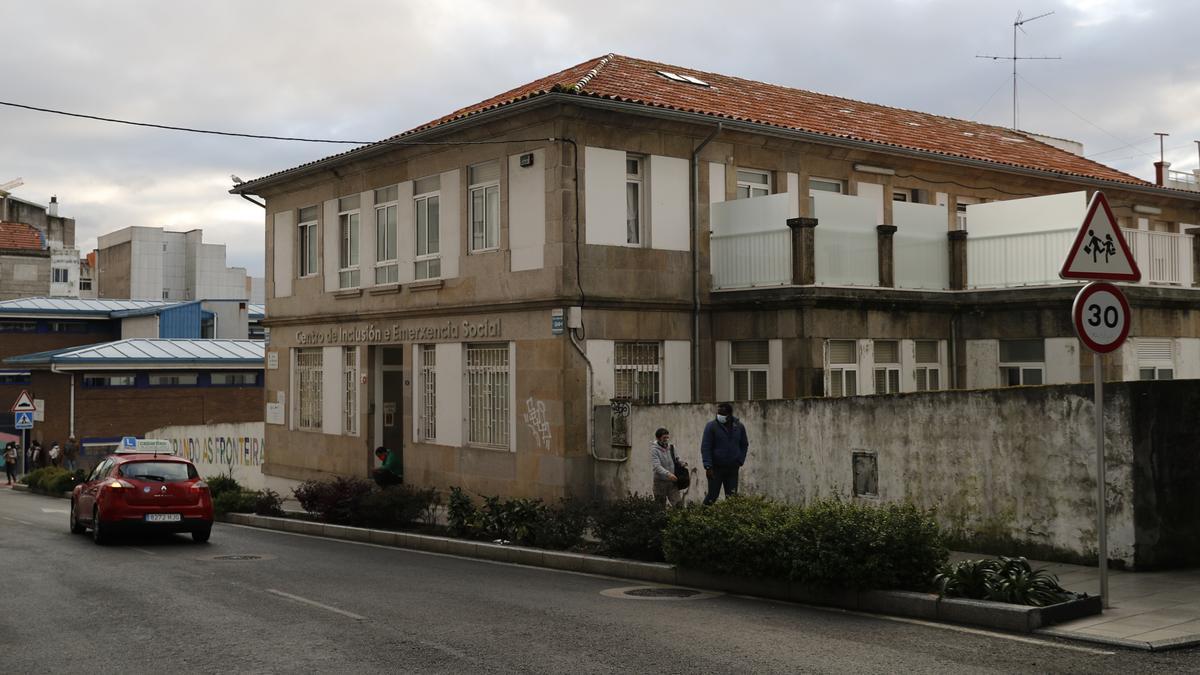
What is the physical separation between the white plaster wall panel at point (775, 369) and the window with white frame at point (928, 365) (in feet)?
11.1

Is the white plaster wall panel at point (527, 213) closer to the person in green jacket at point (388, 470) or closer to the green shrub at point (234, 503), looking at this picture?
the person in green jacket at point (388, 470)

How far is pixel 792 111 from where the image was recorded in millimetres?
24438

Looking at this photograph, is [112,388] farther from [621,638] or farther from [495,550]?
[621,638]

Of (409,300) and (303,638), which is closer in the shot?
(303,638)

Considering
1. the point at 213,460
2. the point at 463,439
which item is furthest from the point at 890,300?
the point at 213,460

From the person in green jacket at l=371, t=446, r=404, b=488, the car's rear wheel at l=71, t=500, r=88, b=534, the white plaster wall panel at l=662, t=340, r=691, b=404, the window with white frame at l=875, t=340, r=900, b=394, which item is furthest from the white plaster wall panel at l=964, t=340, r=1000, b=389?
the car's rear wheel at l=71, t=500, r=88, b=534

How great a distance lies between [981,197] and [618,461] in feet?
39.6

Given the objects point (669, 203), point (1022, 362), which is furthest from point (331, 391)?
point (1022, 362)

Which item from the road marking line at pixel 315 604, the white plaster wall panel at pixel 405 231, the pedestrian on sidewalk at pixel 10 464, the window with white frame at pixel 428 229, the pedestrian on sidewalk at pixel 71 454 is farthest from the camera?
the pedestrian on sidewalk at pixel 10 464

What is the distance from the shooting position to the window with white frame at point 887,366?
21344mm

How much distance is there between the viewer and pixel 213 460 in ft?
116

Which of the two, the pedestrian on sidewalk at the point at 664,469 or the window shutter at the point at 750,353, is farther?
the window shutter at the point at 750,353

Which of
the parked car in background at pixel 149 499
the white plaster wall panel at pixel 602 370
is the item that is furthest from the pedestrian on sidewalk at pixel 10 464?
the white plaster wall panel at pixel 602 370

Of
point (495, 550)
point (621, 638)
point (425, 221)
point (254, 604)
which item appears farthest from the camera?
point (425, 221)
